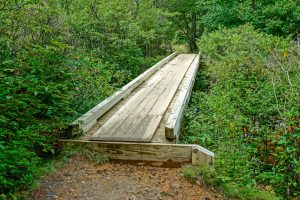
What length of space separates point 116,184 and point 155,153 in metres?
0.70

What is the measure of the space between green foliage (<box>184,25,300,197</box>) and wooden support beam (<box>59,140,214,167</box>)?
0.91 feet

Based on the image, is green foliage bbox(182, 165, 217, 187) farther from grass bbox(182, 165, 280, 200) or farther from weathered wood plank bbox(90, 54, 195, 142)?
weathered wood plank bbox(90, 54, 195, 142)

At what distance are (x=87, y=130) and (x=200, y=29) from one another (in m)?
22.3

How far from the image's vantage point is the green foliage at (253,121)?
418cm

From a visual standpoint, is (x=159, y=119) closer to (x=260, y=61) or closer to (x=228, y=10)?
(x=260, y=61)

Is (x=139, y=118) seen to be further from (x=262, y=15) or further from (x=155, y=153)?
(x=262, y=15)

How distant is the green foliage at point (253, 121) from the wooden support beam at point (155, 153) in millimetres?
277

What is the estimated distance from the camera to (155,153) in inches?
152

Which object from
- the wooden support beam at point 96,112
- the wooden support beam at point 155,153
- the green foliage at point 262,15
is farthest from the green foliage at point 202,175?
the green foliage at point 262,15

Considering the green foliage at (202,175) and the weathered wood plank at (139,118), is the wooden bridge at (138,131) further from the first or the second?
the green foliage at (202,175)

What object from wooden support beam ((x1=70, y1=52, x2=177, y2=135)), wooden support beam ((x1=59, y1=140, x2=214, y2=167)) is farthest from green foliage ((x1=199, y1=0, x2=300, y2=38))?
wooden support beam ((x1=59, y1=140, x2=214, y2=167))

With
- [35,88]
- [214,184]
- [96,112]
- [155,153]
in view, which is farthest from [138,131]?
[35,88]

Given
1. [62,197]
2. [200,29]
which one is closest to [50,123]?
[62,197]

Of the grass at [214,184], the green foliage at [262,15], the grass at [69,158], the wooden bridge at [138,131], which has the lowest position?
the grass at [214,184]
